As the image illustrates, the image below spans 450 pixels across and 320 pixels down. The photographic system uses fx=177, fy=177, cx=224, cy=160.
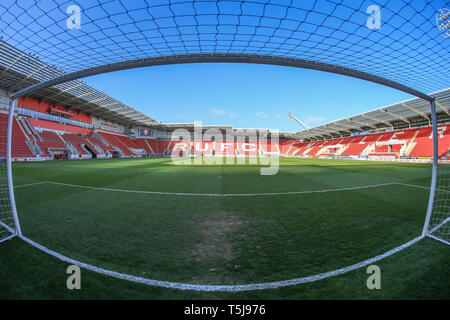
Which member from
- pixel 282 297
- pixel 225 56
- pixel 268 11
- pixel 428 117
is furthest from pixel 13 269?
pixel 428 117

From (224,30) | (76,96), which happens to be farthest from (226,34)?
(76,96)

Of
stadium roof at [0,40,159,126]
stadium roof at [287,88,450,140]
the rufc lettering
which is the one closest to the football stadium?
stadium roof at [0,40,159,126]

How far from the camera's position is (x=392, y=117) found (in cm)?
3231

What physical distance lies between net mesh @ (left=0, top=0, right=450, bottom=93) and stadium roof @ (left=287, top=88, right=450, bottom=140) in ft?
89.5

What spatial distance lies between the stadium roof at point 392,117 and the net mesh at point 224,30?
89.5ft

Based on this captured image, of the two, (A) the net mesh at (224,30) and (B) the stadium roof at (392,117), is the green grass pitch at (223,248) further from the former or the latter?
(B) the stadium roof at (392,117)

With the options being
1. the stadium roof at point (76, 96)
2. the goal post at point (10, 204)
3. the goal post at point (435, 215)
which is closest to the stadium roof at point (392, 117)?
the goal post at point (435, 215)

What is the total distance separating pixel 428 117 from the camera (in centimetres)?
2927

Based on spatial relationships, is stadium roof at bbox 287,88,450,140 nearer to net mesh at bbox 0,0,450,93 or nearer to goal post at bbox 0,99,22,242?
net mesh at bbox 0,0,450,93

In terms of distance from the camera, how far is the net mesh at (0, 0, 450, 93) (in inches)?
126

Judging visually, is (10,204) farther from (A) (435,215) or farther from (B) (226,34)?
(A) (435,215)

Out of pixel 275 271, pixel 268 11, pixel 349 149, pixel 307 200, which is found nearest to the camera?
pixel 275 271
